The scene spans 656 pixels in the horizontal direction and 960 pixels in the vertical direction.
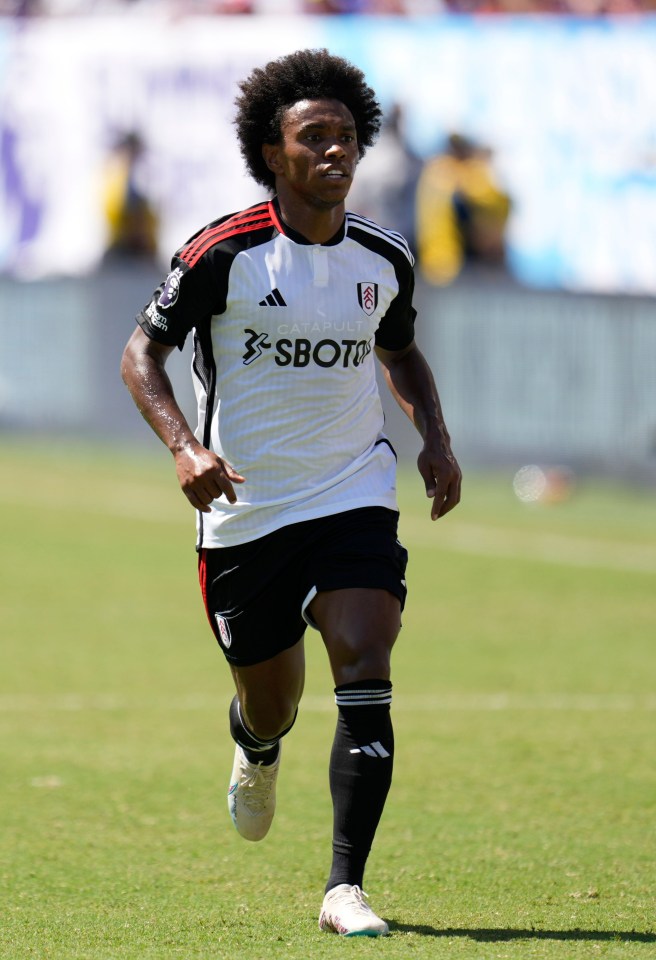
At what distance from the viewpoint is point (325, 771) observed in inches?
303

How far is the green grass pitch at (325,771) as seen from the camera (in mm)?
5336

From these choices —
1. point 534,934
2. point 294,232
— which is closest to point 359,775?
point 534,934

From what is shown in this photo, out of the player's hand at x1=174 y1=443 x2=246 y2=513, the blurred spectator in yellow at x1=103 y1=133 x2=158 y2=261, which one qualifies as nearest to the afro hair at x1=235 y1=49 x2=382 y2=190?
the player's hand at x1=174 y1=443 x2=246 y2=513

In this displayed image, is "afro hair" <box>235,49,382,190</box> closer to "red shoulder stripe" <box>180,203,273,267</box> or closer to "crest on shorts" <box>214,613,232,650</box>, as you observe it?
"red shoulder stripe" <box>180,203,273,267</box>

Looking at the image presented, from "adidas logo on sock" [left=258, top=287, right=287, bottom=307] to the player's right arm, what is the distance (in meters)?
0.34

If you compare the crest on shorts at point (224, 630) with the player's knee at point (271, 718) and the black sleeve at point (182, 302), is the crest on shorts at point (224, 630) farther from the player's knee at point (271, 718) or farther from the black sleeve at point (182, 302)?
the black sleeve at point (182, 302)

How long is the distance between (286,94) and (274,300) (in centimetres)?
75

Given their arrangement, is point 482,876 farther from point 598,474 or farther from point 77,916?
point 598,474

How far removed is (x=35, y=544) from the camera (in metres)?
15.0

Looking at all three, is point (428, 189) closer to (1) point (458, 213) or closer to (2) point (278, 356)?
(1) point (458, 213)

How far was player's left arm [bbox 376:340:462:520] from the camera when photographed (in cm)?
593

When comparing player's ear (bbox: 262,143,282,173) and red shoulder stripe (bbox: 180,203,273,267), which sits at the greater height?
player's ear (bbox: 262,143,282,173)

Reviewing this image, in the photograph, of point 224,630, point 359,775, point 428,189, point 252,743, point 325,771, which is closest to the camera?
point 359,775

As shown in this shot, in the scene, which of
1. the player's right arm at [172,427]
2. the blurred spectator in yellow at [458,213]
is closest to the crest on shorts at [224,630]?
the player's right arm at [172,427]
